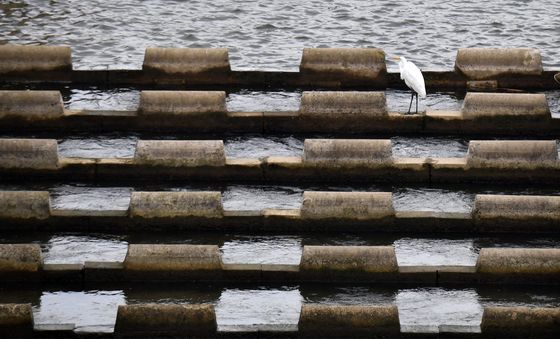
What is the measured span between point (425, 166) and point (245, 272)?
3.93 meters

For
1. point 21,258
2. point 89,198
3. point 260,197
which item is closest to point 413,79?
point 260,197

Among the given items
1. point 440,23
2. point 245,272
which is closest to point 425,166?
point 245,272

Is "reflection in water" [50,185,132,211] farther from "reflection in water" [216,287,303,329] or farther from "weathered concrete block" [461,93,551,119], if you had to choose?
"weathered concrete block" [461,93,551,119]

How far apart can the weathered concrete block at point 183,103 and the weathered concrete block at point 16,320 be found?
20.4 feet

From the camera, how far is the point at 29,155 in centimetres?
2062

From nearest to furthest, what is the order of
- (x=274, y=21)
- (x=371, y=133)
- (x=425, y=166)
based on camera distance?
(x=425, y=166) < (x=371, y=133) < (x=274, y=21)

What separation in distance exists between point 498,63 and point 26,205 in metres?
9.48

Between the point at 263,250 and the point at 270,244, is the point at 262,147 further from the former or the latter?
the point at 263,250

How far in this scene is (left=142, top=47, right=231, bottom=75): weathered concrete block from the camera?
79.3ft

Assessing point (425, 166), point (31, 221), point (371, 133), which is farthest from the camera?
point (371, 133)

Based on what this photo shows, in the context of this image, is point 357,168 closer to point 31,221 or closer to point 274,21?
point 31,221

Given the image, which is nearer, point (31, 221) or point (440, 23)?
point (31, 221)

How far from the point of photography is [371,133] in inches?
880

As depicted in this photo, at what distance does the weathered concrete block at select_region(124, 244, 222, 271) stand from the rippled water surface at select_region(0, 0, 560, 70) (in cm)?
871
